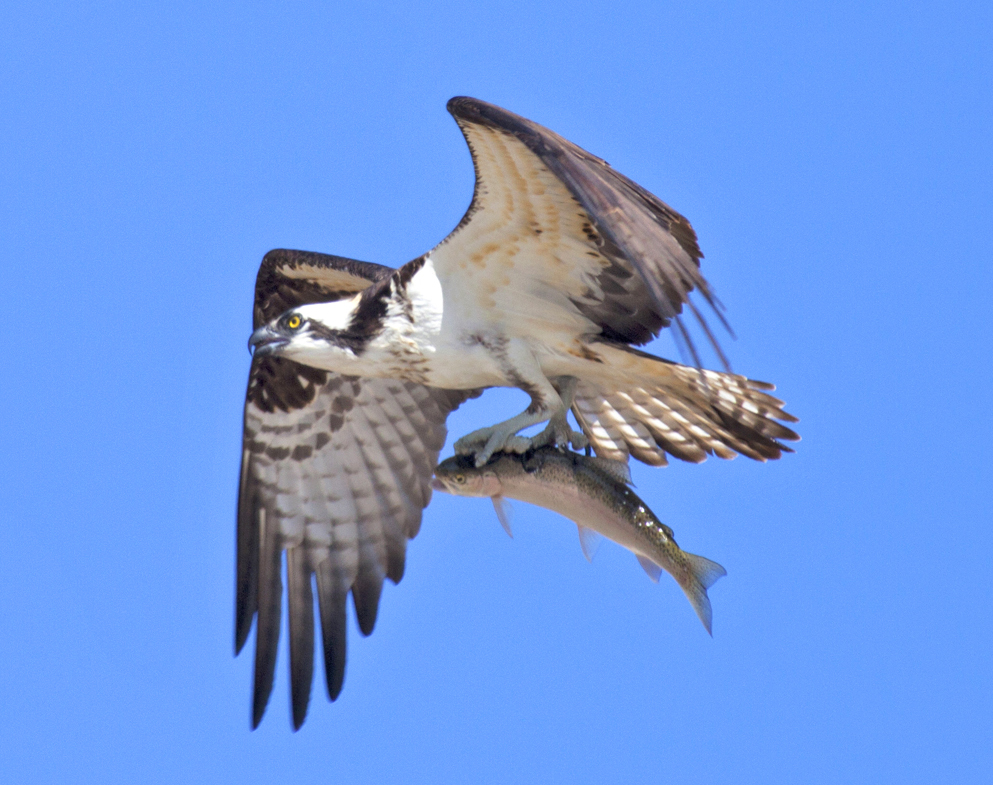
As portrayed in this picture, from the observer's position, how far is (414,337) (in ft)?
24.0

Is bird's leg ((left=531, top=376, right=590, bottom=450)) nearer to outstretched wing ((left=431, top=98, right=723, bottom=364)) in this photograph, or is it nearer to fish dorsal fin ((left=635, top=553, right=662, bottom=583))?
outstretched wing ((left=431, top=98, right=723, bottom=364))

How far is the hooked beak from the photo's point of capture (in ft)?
24.8

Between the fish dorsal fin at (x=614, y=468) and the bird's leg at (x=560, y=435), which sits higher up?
the bird's leg at (x=560, y=435)

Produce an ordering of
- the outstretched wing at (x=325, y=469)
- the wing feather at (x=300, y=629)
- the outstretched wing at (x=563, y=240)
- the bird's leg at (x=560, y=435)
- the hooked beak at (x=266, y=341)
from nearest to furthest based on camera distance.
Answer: the outstretched wing at (x=563, y=240)
the bird's leg at (x=560, y=435)
the hooked beak at (x=266, y=341)
the wing feather at (x=300, y=629)
the outstretched wing at (x=325, y=469)

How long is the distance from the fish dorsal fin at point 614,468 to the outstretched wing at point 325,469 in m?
1.92

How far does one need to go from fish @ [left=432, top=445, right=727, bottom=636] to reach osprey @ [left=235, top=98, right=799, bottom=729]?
0.12m

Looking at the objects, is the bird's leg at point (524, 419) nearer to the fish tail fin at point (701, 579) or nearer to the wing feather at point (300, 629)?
the fish tail fin at point (701, 579)

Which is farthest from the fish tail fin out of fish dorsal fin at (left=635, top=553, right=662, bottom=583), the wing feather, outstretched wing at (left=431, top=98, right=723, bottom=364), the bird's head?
the wing feather

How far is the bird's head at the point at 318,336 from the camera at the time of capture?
7426 millimetres

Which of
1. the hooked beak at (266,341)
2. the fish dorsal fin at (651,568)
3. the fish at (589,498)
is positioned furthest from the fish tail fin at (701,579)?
the hooked beak at (266,341)

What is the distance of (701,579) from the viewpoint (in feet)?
22.2

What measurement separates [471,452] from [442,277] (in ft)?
2.95

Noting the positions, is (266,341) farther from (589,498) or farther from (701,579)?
(701,579)

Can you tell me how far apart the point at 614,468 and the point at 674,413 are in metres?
0.91
